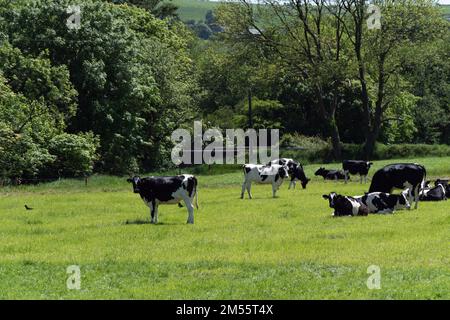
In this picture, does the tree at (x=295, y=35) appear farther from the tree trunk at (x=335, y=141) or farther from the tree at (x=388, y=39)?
the tree at (x=388, y=39)

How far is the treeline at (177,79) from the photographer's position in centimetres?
5394

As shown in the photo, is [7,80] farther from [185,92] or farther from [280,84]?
[280,84]

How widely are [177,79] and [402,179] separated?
156 ft

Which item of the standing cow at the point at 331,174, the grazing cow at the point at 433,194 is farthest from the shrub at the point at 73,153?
the grazing cow at the point at 433,194

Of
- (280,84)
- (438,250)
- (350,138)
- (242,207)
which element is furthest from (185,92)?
(438,250)

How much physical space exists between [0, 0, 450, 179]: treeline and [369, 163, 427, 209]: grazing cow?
25612mm

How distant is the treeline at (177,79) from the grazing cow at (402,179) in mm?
25612

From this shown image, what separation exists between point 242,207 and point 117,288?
16645 millimetres

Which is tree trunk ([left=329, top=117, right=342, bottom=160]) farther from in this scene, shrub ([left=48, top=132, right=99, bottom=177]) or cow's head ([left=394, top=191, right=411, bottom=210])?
cow's head ([left=394, top=191, right=411, bottom=210])

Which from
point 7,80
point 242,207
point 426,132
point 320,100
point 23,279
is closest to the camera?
point 23,279

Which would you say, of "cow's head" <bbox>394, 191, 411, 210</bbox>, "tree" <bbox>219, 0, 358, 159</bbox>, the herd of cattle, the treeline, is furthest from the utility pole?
"cow's head" <bbox>394, 191, 411, 210</bbox>

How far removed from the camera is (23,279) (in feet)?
51.9

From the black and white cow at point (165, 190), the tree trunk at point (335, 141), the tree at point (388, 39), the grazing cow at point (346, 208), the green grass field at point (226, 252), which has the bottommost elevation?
the green grass field at point (226, 252)

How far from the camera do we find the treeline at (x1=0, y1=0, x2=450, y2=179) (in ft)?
177
